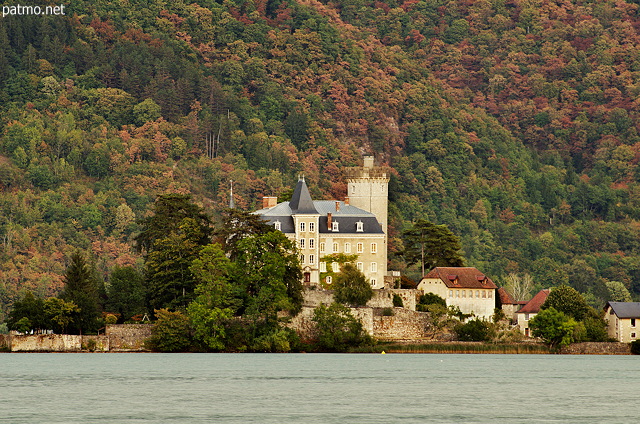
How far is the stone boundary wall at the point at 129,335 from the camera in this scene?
325 feet

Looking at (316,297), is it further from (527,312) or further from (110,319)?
(527,312)

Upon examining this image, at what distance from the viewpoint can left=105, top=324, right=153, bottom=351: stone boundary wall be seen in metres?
99.0

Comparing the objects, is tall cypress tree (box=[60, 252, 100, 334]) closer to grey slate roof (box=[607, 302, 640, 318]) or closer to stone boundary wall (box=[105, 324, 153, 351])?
stone boundary wall (box=[105, 324, 153, 351])

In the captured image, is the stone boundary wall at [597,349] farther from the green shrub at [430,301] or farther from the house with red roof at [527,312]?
the green shrub at [430,301]

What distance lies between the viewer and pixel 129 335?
99125mm

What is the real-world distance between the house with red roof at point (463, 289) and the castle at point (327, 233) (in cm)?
362

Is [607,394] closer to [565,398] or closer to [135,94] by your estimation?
[565,398]

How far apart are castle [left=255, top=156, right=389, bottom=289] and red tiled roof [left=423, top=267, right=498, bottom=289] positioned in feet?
12.8

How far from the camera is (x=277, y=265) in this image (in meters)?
97.8

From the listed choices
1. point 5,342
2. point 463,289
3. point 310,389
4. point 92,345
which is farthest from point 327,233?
point 310,389

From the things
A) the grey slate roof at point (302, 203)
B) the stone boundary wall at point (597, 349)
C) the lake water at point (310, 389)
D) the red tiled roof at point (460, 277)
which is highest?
the grey slate roof at point (302, 203)

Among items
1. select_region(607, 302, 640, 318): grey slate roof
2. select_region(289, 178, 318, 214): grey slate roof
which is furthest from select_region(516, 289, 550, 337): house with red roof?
select_region(289, 178, 318, 214): grey slate roof

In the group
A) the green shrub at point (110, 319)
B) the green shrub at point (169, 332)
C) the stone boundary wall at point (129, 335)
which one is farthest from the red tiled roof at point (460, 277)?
the green shrub at point (110, 319)

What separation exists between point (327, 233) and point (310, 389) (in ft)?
117
